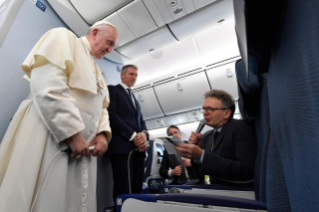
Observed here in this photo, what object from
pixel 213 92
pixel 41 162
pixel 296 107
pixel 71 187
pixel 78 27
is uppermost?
pixel 78 27

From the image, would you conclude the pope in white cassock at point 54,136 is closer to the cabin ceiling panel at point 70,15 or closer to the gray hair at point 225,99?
the cabin ceiling panel at point 70,15

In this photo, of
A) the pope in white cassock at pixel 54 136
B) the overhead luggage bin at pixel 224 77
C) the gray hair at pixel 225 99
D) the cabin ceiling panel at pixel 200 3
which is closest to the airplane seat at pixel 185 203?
the pope in white cassock at pixel 54 136

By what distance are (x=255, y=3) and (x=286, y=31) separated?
0.32 feet

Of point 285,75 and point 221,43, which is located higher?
point 221,43

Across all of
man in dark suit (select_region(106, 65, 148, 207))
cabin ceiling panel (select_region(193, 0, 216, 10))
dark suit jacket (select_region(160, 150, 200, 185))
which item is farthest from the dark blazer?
dark suit jacket (select_region(160, 150, 200, 185))

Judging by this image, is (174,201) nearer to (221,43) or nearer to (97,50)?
(97,50)

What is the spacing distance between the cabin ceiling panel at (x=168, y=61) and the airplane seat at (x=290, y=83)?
10.7ft

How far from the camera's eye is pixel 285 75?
0.42 meters

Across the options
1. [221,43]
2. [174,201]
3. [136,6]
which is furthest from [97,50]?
[221,43]

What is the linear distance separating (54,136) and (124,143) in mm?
950

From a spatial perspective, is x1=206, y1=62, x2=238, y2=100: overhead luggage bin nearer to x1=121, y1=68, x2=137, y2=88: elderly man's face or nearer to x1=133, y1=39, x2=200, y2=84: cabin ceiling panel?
x1=133, y1=39, x2=200, y2=84: cabin ceiling panel

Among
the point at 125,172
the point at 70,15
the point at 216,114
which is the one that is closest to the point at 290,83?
the point at 216,114

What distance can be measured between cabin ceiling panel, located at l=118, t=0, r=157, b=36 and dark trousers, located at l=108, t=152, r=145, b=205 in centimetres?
177

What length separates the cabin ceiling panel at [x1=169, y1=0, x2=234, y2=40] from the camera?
7.45ft
